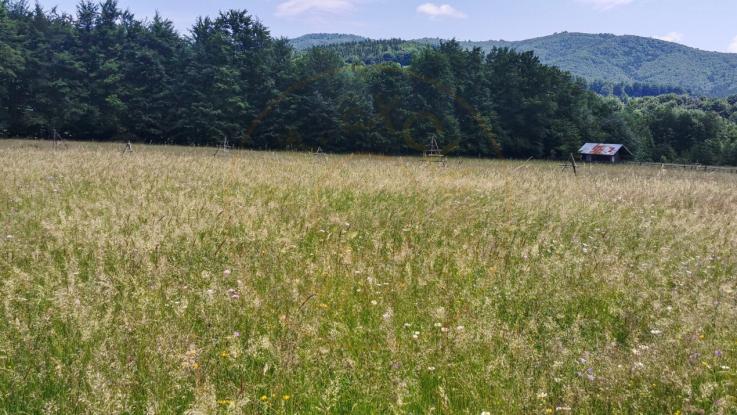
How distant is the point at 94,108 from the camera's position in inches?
1736

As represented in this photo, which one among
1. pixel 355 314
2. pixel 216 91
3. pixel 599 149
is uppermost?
pixel 216 91

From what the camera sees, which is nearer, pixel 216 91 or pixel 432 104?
pixel 216 91

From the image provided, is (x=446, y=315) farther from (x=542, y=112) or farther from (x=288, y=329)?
(x=542, y=112)

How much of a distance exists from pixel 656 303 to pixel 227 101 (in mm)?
45553

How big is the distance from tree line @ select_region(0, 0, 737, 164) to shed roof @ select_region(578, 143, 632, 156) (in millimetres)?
13312

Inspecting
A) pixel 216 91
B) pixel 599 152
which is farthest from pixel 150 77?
pixel 599 152

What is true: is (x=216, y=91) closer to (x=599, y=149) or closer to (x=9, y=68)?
(x=9, y=68)

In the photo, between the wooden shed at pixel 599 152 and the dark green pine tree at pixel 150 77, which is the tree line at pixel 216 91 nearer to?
the dark green pine tree at pixel 150 77

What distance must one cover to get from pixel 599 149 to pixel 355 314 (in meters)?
65.3

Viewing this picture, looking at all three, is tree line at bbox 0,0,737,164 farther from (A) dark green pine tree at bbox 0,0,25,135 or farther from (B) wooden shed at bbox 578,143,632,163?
(B) wooden shed at bbox 578,143,632,163

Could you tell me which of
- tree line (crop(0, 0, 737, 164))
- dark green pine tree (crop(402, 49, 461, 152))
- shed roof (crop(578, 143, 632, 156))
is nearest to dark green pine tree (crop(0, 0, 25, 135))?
tree line (crop(0, 0, 737, 164))

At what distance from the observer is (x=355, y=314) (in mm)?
3859

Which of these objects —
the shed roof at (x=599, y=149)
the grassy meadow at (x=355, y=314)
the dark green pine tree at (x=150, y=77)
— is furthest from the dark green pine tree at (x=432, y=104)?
the grassy meadow at (x=355, y=314)

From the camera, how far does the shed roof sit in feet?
200
